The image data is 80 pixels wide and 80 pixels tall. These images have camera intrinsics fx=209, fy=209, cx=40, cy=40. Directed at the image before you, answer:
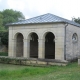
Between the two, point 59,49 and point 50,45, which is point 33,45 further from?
point 59,49

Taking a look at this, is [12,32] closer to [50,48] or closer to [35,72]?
[50,48]

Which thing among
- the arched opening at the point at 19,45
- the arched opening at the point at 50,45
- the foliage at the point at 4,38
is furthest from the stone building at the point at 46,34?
the foliage at the point at 4,38

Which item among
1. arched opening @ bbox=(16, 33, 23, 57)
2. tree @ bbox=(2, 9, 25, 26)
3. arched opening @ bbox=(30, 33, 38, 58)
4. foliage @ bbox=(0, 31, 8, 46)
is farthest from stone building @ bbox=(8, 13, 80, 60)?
tree @ bbox=(2, 9, 25, 26)

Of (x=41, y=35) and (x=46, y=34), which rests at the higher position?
(x=46, y=34)

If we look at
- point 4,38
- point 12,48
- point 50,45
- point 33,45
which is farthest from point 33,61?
point 4,38

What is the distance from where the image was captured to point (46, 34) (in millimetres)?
23531

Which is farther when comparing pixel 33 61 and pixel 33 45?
pixel 33 45

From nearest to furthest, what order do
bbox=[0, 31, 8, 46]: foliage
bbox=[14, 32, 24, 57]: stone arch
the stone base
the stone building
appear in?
the stone base
the stone building
bbox=[14, 32, 24, 57]: stone arch
bbox=[0, 31, 8, 46]: foliage

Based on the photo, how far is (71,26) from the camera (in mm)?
22688

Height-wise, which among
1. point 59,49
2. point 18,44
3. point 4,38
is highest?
point 4,38

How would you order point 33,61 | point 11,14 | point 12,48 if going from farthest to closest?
point 11,14 < point 12,48 < point 33,61

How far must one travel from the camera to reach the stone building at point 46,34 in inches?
832

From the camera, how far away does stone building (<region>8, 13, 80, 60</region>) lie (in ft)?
69.4

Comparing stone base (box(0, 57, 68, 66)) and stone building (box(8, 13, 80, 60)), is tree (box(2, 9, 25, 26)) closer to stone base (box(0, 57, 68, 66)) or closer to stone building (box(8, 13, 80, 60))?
stone building (box(8, 13, 80, 60))
